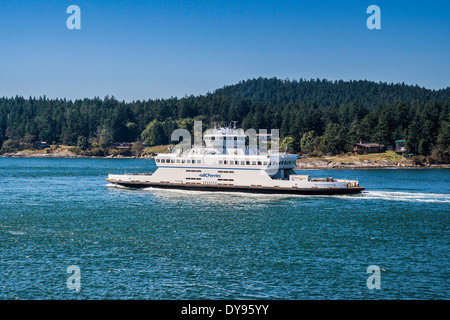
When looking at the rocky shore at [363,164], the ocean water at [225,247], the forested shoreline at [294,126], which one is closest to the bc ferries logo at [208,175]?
the ocean water at [225,247]

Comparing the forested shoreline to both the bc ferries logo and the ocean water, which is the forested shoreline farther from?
the ocean water

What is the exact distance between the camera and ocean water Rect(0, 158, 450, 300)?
79.9ft

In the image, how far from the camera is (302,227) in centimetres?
3878

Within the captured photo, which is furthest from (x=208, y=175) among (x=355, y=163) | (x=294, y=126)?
(x=294, y=126)

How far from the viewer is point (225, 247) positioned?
32375mm

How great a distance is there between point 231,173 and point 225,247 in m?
26.3

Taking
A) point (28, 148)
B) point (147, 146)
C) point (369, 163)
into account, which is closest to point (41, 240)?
point (369, 163)

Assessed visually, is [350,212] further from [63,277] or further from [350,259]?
[63,277]

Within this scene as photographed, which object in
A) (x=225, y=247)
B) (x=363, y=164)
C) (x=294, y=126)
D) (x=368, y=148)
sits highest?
(x=294, y=126)

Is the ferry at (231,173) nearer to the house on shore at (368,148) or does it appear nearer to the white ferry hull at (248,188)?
the white ferry hull at (248,188)

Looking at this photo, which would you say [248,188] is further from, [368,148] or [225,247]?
[368,148]

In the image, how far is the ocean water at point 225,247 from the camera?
24359 millimetres

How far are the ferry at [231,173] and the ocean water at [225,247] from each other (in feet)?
8.75
